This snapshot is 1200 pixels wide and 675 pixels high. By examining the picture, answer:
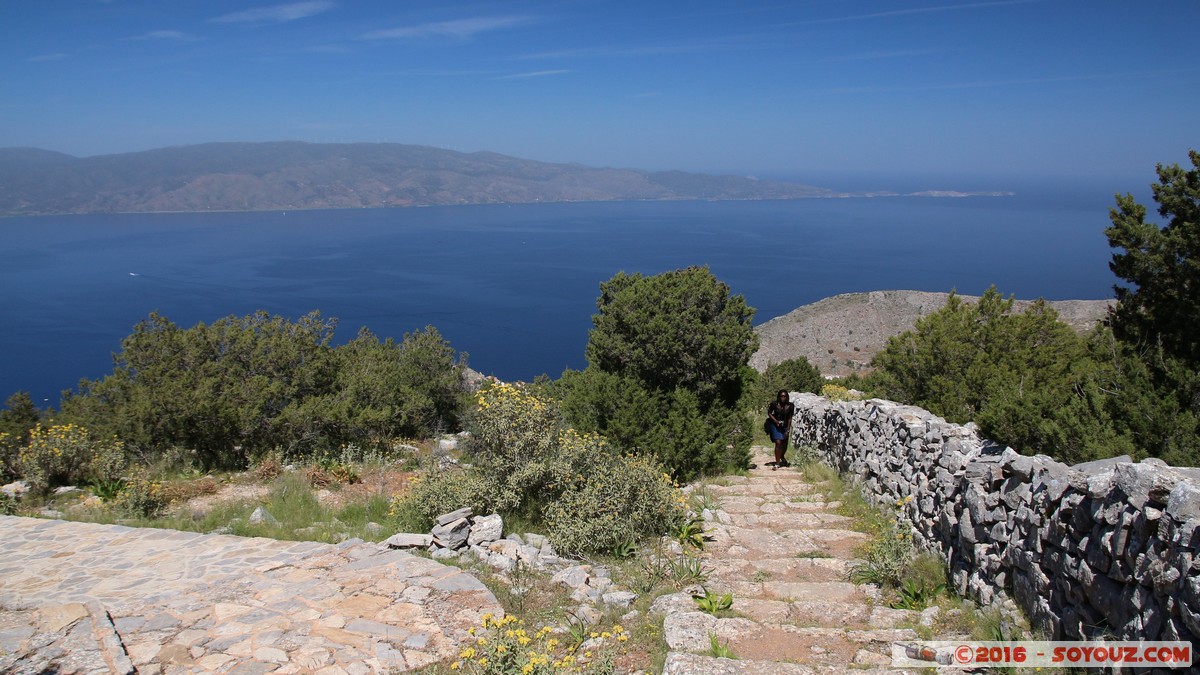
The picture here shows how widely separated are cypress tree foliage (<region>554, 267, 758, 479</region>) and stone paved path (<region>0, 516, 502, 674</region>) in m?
5.07

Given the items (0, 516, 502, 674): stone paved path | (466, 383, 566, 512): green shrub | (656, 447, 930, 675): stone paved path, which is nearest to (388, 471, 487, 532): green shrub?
(466, 383, 566, 512): green shrub

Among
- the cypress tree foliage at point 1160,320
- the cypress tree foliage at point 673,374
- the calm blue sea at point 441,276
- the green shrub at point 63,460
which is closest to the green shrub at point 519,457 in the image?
the cypress tree foliage at point 673,374

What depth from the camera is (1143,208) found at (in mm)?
9312

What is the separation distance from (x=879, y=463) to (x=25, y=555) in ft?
31.8

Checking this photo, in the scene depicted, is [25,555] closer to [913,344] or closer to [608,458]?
[608,458]

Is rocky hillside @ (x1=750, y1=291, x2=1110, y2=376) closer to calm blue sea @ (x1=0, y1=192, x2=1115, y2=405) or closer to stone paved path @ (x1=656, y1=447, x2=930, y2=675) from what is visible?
calm blue sea @ (x1=0, y1=192, x2=1115, y2=405)

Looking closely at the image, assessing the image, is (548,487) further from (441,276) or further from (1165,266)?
(441,276)

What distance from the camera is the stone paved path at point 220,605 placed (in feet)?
16.6

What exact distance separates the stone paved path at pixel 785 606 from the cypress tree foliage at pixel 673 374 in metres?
2.47

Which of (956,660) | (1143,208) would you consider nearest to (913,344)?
(1143,208)

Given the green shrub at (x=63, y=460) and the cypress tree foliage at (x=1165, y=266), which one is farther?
the green shrub at (x=63, y=460)

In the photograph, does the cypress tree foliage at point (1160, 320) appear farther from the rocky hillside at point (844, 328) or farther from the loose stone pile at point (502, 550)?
the rocky hillside at point (844, 328)

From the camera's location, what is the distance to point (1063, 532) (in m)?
4.41

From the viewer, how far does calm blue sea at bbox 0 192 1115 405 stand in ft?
280
